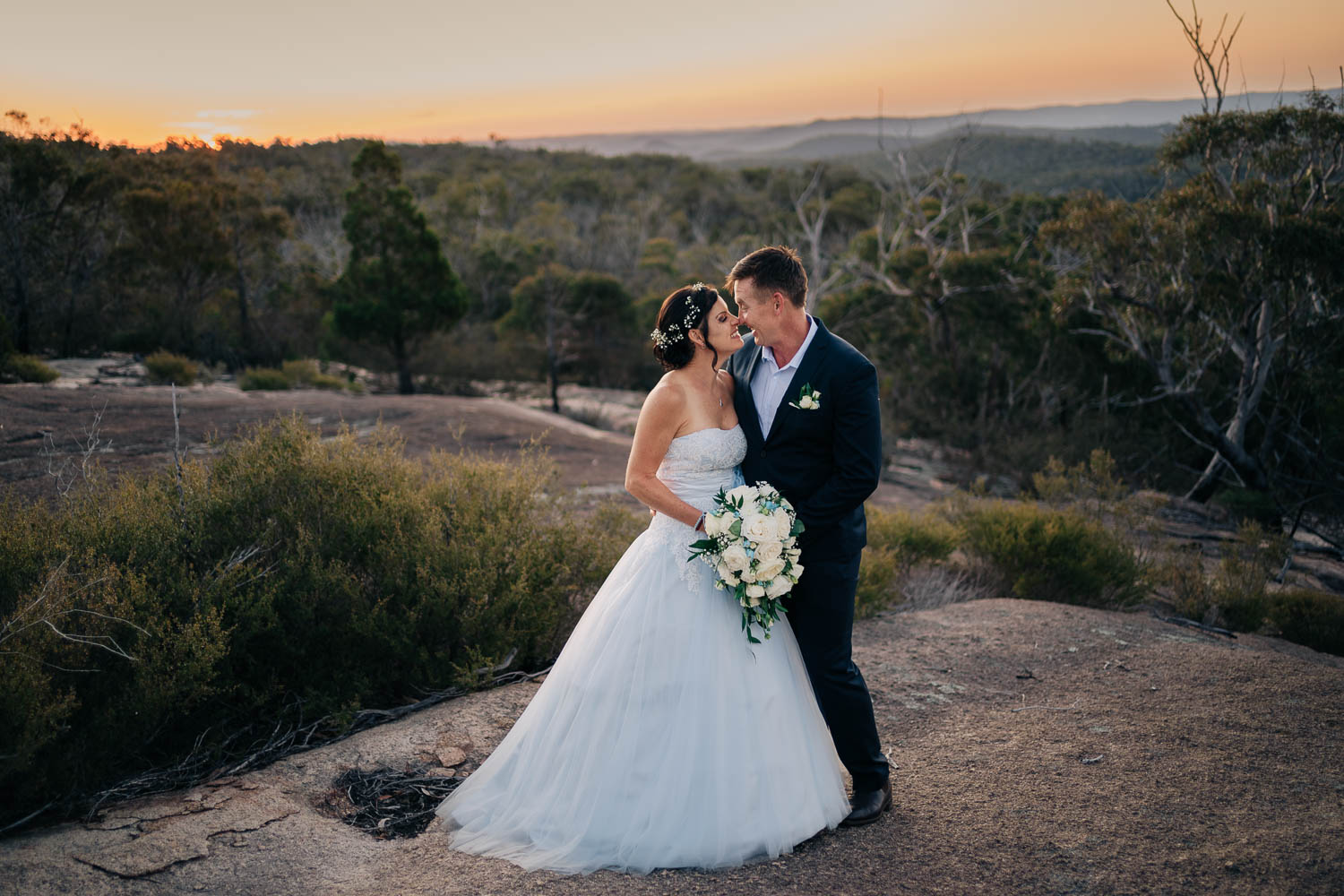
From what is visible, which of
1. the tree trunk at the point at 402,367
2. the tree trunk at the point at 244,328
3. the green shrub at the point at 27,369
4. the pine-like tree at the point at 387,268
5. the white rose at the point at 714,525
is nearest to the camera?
the white rose at the point at 714,525

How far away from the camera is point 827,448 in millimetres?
3812

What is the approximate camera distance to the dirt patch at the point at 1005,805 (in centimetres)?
318

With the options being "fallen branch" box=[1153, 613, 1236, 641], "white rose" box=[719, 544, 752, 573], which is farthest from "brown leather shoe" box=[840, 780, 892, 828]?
"fallen branch" box=[1153, 613, 1236, 641]

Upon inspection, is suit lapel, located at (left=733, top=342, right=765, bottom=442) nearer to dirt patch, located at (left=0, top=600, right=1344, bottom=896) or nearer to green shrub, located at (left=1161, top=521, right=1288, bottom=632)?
dirt patch, located at (left=0, top=600, right=1344, bottom=896)

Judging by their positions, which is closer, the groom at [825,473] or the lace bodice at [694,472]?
the groom at [825,473]

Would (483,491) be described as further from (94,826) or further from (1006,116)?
(1006,116)

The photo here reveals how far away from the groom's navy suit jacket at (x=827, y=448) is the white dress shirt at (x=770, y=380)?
0.11 feet

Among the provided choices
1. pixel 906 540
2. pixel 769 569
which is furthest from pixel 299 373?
pixel 769 569

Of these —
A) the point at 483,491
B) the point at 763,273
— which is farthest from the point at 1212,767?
the point at 483,491

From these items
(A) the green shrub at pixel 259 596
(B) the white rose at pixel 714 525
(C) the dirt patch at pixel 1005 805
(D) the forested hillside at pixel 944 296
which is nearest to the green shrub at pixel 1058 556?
(C) the dirt patch at pixel 1005 805

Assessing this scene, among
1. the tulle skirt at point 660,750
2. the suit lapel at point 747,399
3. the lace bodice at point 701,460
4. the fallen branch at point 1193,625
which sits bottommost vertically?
the fallen branch at point 1193,625

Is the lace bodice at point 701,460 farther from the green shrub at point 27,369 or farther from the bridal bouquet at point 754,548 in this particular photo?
the green shrub at point 27,369

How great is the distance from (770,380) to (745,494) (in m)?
0.61

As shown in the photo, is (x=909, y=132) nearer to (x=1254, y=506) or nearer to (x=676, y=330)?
(x=1254, y=506)
